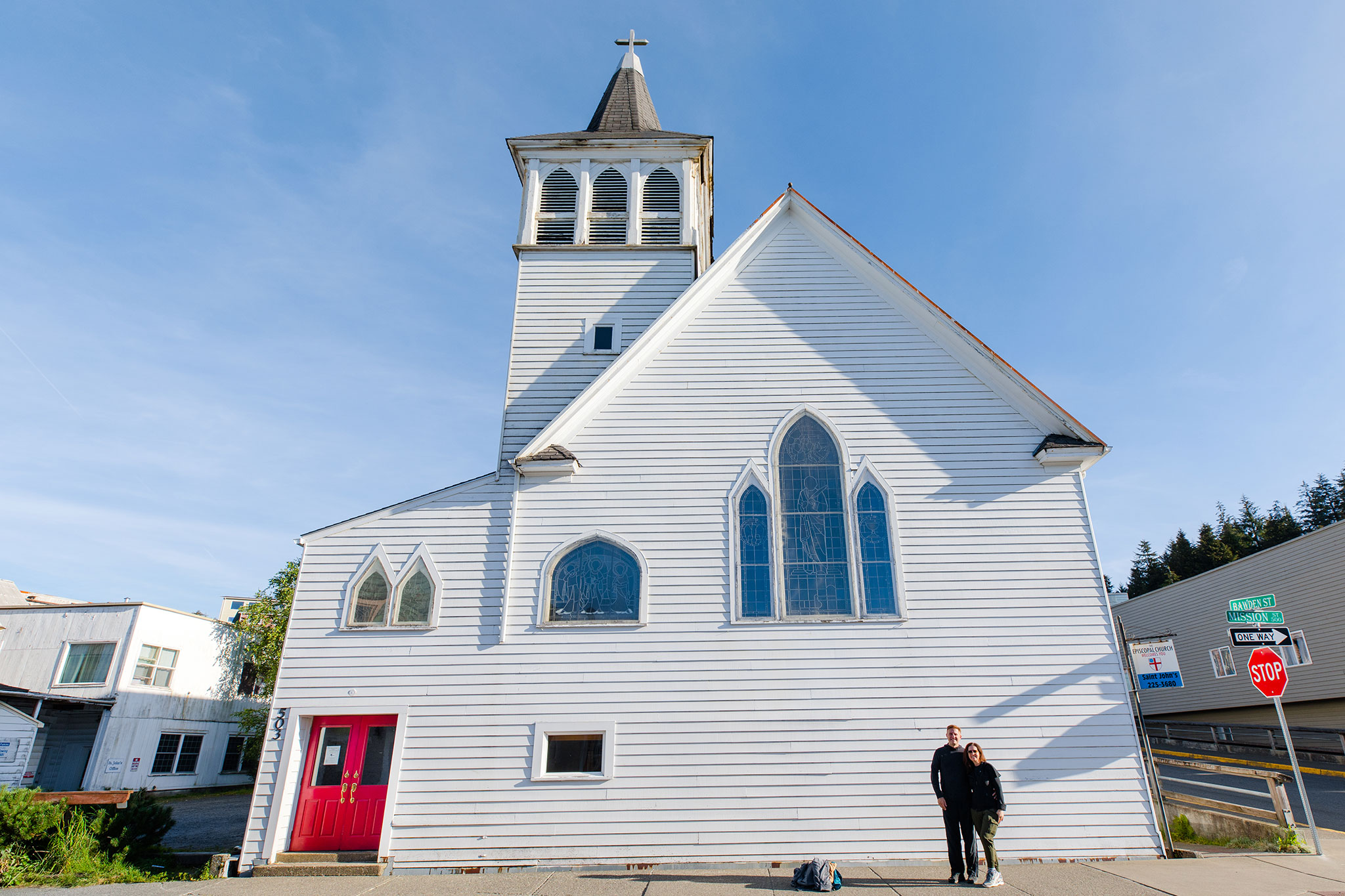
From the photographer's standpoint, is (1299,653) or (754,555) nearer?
(754,555)

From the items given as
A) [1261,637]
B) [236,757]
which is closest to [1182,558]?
[1261,637]

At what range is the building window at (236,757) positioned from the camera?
2958cm

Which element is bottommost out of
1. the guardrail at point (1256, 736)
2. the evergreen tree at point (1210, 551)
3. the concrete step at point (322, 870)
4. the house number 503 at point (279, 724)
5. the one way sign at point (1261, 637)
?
the concrete step at point (322, 870)

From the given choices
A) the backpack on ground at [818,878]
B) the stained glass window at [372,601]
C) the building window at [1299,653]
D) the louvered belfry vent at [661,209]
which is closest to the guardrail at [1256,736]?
the building window at [1299,653]

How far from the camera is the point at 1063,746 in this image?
9914 mm

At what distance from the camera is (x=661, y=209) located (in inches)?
606

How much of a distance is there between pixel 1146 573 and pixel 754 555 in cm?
6554

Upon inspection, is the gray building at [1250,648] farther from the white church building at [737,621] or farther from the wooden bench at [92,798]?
the wooden bench at [92,798]

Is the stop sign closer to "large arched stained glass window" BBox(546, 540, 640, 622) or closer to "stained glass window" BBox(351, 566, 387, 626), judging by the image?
"large arched stained glass window" BBox(546, 540, 640, 622)

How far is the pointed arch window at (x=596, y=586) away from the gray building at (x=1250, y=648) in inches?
820

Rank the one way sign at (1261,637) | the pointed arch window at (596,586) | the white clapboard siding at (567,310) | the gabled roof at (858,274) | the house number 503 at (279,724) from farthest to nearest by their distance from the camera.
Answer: the white clapboard siding at (567,310) < the gabled roof at (858,274) < the pointed arch window at (596,586) < the house number 503 at (279,724) < the one way sign at (1261,637)

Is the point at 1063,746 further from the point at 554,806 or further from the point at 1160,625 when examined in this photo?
the point at 1160,625

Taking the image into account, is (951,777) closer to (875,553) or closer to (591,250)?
(875,553)

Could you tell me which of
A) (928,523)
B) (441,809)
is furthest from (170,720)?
(928,523)
